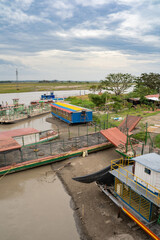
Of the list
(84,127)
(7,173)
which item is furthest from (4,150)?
(84,127)

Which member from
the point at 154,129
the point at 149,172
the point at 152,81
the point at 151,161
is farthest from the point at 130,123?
the point at 152,81

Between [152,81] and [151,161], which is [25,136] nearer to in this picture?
[151,161]

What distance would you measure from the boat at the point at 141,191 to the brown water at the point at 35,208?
2922 mm

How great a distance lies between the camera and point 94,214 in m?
11.4

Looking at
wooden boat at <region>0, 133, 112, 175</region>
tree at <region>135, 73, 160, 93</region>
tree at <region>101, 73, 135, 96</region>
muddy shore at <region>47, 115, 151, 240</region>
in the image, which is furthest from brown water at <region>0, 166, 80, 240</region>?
tree at <region>135, 73, 160, 93</region>

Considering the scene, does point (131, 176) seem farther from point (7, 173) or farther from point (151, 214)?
point (7, 173)

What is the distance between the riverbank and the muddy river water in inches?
22.5

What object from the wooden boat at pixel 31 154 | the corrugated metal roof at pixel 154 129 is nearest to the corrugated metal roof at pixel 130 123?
the corrugated metal roof at pixel 154 129

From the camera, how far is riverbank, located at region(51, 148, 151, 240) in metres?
9.86

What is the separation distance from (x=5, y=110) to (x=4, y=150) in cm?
2738

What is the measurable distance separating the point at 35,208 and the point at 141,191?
25.2ft

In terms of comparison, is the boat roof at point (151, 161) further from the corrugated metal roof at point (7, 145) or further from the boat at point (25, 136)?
the boat at point (25, 136)

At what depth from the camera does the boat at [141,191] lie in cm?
951

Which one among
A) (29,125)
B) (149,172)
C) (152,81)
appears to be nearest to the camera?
(149,172)
